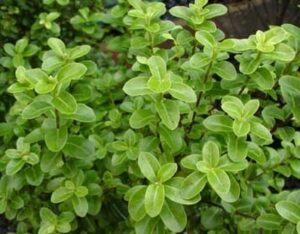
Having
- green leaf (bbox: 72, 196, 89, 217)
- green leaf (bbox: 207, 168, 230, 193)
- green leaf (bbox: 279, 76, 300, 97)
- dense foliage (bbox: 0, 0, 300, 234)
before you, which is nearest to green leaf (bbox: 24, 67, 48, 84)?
dense foliage (bbox: 0, 0, 300, 234)

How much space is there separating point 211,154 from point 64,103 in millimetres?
351

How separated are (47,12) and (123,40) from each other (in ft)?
2.25

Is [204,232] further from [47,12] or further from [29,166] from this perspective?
[47,12]

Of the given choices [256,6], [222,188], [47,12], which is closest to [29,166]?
[222,188]

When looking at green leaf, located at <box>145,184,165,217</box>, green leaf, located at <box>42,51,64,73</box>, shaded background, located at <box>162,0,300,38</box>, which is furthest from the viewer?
shaded background, located at <box>162,0,300,38</box>

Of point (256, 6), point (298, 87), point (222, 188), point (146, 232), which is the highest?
point (298, 87)

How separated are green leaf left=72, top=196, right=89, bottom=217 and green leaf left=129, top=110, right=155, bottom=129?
0.27 m

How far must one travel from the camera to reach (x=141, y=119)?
47.3 inches

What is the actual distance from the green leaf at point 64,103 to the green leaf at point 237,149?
36cm

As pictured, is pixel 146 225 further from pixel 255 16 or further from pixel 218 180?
pixel 255 16

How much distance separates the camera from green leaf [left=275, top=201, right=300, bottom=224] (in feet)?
3.55

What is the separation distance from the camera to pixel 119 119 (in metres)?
1.54

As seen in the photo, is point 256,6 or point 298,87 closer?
point 298,87

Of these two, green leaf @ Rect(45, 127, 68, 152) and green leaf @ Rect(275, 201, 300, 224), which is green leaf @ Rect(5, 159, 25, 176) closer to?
green leaf @ Rect(45, 127, 68, 152)
